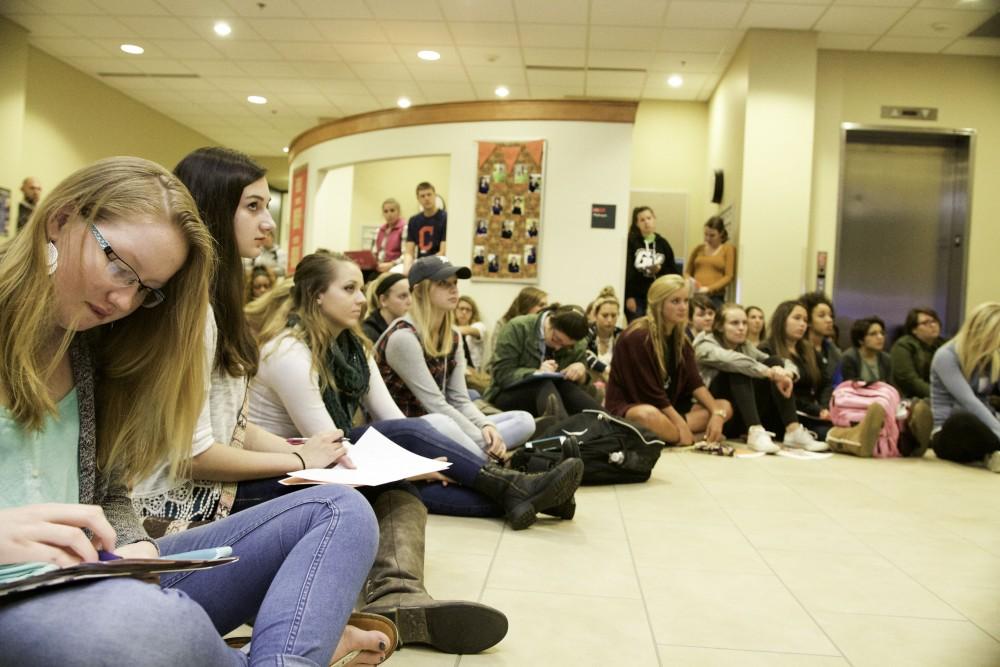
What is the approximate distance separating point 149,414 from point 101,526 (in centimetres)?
27

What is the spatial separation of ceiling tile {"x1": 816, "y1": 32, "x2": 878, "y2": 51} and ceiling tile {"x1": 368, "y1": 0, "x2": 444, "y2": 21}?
3708 mm

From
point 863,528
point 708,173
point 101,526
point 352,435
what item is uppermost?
point 708,173

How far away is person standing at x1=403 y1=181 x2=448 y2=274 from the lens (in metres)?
7.71

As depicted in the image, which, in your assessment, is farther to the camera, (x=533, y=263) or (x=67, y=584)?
(x=533, y=263)

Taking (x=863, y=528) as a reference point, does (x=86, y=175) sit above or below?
above

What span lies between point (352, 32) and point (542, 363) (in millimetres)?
4911

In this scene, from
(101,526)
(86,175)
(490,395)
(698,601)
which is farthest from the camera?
(490,395)

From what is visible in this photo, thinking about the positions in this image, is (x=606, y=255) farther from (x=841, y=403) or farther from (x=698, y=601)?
(x=698, y=601)

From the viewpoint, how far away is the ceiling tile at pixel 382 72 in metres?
9.52

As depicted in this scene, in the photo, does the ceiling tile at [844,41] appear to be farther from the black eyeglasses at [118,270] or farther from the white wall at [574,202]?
the black eyeglasses at [118,270]

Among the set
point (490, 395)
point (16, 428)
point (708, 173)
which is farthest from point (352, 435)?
point (708, 173)

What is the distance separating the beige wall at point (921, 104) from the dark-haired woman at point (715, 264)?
925 millimetres

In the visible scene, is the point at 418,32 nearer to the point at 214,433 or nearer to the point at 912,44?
the point at 912,44

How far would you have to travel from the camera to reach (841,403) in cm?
557
